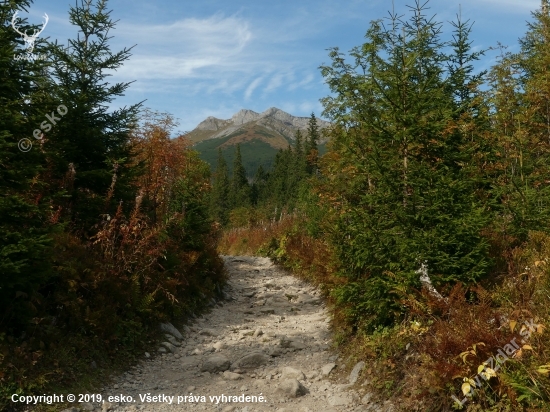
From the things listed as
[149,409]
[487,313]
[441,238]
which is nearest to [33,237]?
[149,409]

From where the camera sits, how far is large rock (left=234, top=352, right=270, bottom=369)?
7559mm

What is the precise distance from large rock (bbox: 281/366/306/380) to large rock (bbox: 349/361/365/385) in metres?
0.88

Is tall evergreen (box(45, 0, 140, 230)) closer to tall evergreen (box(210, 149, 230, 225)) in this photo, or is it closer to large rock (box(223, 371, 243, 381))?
large rock (box(223, 371, 243, 381))

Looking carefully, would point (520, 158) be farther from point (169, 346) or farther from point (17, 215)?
point (17, 215)

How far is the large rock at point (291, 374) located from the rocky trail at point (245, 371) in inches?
0.7

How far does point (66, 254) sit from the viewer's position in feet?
25.1

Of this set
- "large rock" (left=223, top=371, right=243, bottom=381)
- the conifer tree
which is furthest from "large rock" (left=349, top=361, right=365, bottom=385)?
Result: the conifer tree

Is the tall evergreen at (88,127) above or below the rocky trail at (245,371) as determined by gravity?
above

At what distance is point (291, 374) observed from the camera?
280 inches

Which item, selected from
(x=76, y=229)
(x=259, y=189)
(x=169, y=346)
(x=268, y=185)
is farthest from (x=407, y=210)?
(x=259, y=189)

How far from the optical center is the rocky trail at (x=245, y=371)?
6.07 metres

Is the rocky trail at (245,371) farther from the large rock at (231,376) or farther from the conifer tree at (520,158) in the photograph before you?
the conifer tree at (520,158)

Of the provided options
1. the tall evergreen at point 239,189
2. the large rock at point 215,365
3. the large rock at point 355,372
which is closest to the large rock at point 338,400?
the large rock at point 355,372

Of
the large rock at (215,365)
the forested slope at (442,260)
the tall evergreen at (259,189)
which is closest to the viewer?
the forested slope at (442,260)
